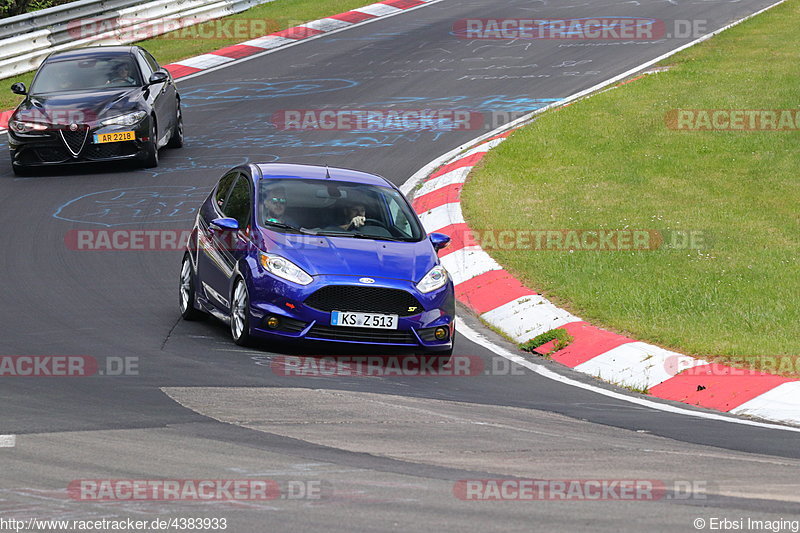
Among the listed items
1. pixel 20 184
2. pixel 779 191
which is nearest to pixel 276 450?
pixel 779 191

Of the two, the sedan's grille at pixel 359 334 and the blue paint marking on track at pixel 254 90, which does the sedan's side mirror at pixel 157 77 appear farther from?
the sedan's grille at pixel 359 334

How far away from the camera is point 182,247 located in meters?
14.6

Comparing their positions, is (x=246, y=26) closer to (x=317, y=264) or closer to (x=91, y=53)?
(x=91, y=53)

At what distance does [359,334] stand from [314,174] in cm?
222

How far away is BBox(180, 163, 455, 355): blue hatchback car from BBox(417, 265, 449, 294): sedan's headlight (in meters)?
0.01

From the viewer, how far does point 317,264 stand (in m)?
10.3

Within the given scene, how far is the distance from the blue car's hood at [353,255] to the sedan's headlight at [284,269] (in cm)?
5

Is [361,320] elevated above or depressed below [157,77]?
below

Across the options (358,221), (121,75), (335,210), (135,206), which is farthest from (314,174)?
(121,75)

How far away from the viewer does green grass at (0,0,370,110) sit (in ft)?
90.9

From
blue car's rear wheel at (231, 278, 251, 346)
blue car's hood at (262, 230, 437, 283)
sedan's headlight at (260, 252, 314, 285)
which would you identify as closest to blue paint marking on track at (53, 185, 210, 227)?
blue car's rear wheel at (231, 278, 251, 346)

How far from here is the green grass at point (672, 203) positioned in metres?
11.4

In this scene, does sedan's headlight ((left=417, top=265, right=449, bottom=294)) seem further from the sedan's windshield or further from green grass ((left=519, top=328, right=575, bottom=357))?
the sedan's windshield

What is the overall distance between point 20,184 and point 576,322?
9.37 m
